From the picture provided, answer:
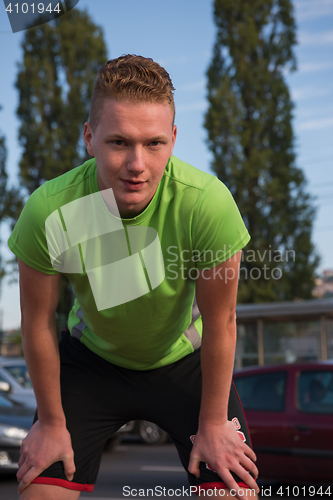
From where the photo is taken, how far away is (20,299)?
7.08 ft

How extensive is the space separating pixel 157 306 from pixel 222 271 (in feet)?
0.92

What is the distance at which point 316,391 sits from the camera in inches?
265

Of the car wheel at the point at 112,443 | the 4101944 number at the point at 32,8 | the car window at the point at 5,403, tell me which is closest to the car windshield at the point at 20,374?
the car wheel at the point at 112,443

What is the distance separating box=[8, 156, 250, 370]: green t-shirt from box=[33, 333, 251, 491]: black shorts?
216 millimetres

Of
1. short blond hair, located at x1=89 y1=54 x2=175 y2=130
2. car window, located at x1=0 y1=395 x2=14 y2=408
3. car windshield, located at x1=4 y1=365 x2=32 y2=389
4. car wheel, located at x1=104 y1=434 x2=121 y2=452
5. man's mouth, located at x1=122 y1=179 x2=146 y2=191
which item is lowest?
car wheel, located at x1=104 y1=434 x2=121 y2=452

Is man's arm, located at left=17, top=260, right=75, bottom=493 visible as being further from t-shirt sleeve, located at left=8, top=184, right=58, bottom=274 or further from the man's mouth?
the man's mouth

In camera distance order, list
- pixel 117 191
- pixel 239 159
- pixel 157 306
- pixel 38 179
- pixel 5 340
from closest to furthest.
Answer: pixel 117 191 → pixel 157 306 → pixel 239 159 → pixel 38 179 → pixel 5 340

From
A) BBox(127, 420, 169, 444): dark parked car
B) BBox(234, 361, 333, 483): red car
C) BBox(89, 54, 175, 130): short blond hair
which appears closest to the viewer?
BBox(89, 54, 175, 130): short blond hair

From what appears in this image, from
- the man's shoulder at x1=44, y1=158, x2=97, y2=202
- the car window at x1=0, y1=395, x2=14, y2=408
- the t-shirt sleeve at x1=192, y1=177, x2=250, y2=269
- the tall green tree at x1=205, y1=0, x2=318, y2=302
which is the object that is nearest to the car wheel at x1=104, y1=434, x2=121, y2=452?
the car window at x1=0, y1=395, x2=14, y2=408

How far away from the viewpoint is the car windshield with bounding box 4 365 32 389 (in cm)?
1159

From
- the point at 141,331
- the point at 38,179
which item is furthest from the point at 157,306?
the point at 38,179

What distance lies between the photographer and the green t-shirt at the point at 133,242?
200 centimetres

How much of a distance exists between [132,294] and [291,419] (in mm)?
5006

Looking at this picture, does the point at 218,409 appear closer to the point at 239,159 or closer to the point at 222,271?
the point at 222,271
